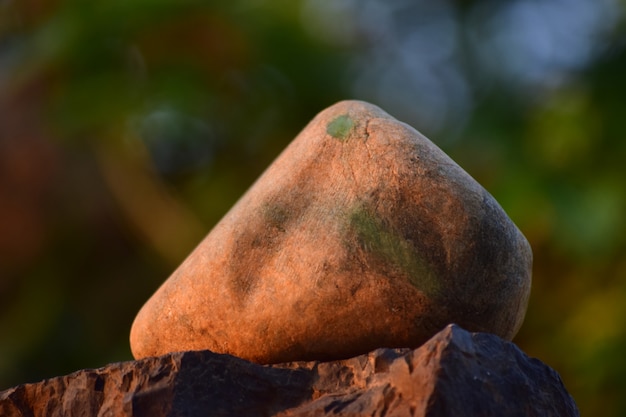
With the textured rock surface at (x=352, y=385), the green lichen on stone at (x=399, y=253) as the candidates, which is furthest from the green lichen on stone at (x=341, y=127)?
the textured rock surface at (x=352, y=385)

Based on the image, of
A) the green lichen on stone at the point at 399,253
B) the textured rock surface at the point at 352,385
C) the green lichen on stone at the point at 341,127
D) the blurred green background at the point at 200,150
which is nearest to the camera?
the textured rock surface at the point at 352,385

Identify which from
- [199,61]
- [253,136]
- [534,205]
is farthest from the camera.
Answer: [253,136]

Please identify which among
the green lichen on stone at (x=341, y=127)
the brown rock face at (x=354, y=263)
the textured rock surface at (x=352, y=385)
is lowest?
the textured rock surface at (x=352, y=385)

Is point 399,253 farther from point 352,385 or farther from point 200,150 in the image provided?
point 200,150

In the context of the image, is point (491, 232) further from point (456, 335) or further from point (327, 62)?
point (327, 62)

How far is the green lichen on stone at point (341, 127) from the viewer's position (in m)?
2.21

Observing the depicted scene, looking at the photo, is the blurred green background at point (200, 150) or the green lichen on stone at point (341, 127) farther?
the blurred green background at point (200, 150)

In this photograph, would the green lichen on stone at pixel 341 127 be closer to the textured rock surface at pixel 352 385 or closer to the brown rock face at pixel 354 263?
the brown rock face at pixel 354 263

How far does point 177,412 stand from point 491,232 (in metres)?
0.76

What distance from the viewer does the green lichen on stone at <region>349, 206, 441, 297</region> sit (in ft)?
6.56

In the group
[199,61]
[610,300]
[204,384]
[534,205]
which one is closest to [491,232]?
[204,384]

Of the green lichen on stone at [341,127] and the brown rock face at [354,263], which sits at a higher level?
the green lichen on stone at [341,127]

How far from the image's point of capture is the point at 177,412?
1893 mm

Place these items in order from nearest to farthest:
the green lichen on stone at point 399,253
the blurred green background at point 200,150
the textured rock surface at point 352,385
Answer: the textured rock surface at point 352,385
the green lichen on stone at point 399,253
the blurred green background at point 200,150
